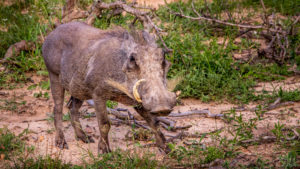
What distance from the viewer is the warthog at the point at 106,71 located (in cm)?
315

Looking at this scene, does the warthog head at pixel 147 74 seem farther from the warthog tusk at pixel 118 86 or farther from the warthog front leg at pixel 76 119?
the warthog front leg at pixel 76 119

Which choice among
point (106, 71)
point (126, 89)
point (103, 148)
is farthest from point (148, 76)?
point (103, 148)

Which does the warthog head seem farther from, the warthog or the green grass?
the green grass

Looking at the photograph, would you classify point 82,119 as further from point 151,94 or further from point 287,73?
point 287,73

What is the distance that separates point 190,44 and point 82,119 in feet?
7.61

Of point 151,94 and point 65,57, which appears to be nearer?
point 151,94

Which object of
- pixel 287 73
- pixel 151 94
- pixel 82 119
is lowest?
pixel 82 119

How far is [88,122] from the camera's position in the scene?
5.05 m

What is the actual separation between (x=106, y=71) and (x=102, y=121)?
1.80 feet

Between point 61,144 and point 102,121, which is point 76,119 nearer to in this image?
point 61,144

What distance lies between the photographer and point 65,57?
13.9 feet

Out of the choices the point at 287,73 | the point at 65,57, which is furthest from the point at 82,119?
the point at 287,73

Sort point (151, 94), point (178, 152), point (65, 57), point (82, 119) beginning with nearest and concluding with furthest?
point (151, 94) < point (178, 152) < point (65, 57) < point (82, 119)

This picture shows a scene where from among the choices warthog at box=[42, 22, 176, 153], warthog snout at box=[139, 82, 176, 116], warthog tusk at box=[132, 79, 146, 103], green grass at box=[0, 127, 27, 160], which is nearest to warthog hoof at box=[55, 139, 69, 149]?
warthog at box=[42, 22, 176, 153]
